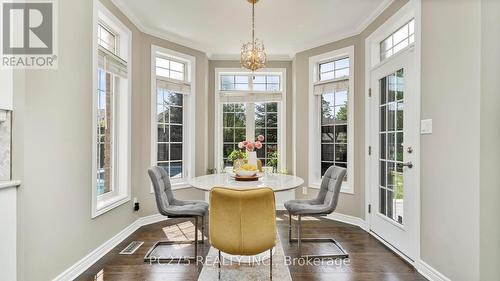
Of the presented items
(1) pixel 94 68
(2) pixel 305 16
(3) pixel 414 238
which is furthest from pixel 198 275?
(2) pixel 305 16

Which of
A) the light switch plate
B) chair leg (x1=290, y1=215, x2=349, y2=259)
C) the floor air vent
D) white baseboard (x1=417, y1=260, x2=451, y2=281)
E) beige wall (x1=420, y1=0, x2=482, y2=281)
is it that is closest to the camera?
beige wall (x1=420, y1=0, x2=482, y2=281)

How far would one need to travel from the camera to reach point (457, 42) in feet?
6.34

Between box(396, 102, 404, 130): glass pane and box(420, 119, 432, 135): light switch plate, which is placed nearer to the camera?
box(420, 119, 432, 135): light switch plate

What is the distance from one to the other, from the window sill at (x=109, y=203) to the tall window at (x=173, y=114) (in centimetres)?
77

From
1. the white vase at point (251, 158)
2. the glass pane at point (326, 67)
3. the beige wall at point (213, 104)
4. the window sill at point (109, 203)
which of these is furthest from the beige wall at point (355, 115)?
the window sill at point (109, 203)

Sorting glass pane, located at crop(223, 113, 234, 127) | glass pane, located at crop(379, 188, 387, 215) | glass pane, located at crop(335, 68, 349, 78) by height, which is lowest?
glass pane, located at crop(379, 188, 387, 215)

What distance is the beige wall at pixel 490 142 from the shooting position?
167cm

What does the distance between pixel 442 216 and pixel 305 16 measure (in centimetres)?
261

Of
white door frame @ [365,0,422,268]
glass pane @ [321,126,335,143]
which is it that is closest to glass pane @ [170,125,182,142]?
glass pane @ [321,126,335,143]

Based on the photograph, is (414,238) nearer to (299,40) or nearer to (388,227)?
(388,227)

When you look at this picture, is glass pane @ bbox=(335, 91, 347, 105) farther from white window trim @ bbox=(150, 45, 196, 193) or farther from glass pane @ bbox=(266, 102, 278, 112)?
white window trim @ bbox=(150, 45, 196, 193)

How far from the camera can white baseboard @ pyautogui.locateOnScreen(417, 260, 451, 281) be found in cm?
211

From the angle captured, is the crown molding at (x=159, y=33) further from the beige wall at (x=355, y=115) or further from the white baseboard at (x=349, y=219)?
the white baseboard at (x=349, y=219)

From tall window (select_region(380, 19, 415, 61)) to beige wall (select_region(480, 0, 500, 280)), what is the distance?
91cm
